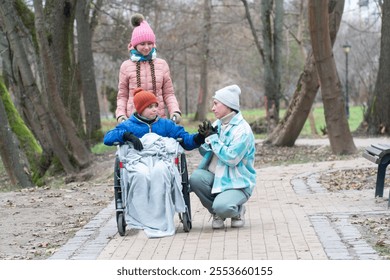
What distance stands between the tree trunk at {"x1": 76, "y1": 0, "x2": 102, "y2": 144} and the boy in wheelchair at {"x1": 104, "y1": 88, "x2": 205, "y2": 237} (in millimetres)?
19400

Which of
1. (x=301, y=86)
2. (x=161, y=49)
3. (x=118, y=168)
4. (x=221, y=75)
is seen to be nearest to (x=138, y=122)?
(x=118, y=168)

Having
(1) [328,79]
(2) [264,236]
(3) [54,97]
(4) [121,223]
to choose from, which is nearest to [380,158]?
(2) [264,236]

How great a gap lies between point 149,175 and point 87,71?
868 inches

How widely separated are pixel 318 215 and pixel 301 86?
1151 centimetres

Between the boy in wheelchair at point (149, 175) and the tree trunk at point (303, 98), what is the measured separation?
11111 millimetres

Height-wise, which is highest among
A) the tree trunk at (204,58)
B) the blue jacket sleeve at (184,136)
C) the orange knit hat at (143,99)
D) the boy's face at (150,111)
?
the orange knit hat at (143,99)

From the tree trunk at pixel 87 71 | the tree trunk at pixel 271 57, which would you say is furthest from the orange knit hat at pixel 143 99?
the tree trunk at pixel 271 57

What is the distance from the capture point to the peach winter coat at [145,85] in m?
11.0

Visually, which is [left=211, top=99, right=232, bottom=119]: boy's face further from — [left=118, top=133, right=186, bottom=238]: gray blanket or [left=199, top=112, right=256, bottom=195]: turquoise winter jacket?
[left=118, top=133, right=186, bottom=238]: gray blanket

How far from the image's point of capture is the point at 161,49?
144ft

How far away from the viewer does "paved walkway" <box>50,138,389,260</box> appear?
317 inches

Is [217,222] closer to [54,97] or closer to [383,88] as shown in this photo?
[54,97]

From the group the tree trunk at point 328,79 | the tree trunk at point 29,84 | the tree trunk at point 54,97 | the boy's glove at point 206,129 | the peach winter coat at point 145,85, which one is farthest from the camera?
the tree trunk at point 29,84

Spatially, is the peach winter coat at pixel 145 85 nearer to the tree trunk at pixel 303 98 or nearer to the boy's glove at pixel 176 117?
the boy's glove at pixel 176 117
